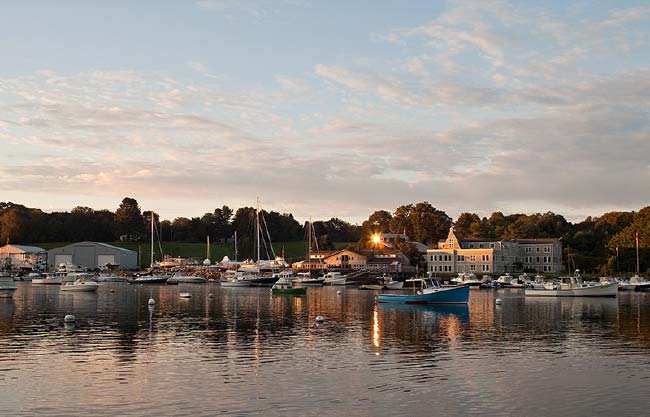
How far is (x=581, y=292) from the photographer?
99.4 metres

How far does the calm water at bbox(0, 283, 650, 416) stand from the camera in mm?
24984

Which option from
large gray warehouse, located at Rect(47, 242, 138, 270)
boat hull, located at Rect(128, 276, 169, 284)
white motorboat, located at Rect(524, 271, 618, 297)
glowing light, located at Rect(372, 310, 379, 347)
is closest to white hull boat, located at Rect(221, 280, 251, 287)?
boat hull, located at Rect(128, 276, 169, 284)

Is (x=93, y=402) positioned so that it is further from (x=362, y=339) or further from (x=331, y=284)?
(x=331, y=284)

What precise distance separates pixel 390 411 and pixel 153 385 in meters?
10.0

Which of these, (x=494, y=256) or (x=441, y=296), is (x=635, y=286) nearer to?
(x=494, y=256)

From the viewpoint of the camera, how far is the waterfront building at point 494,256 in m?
167

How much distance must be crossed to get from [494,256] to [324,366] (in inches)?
5473

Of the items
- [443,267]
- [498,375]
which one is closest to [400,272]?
[443,267]

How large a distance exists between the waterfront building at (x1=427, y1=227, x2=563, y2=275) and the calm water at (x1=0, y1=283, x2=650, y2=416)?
107350 mm

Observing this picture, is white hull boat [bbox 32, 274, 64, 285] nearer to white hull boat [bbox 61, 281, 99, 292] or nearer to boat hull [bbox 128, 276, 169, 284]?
boat hull [bbox 128, 276, 169, 284]

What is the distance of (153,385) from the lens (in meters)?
28.3

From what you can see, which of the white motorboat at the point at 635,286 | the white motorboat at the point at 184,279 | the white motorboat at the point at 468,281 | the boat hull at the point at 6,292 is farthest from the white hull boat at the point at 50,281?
the white motorboat at the point at 635,286

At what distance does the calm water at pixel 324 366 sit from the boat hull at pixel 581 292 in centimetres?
4005

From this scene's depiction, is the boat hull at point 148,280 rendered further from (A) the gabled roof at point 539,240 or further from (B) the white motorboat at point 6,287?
(A) the gabled roof at point 539,240
